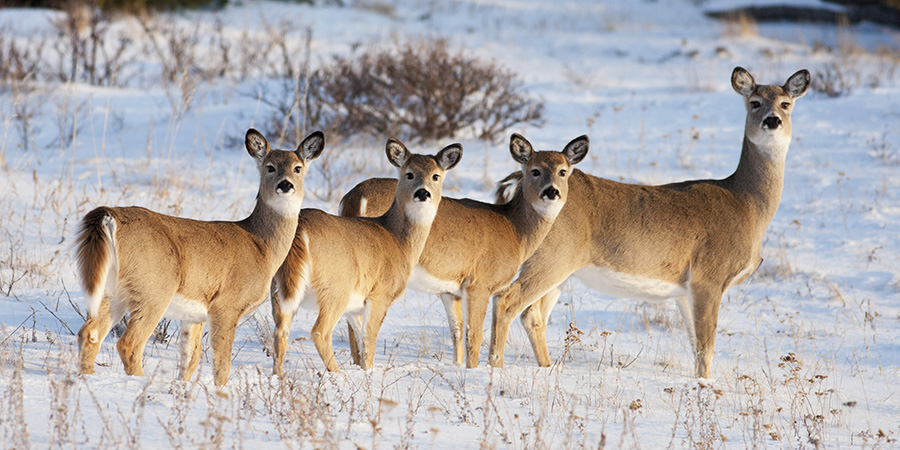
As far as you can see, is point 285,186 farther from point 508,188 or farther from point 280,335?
point 508,188

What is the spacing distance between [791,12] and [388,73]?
62.6 feet

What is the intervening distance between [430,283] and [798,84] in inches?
147

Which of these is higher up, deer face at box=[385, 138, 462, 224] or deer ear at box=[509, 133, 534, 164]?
deer ear at box=[509, 133, 534, 164]

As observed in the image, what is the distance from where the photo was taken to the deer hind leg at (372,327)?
6.80m

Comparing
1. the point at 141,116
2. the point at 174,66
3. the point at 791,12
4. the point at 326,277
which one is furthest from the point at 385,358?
the point at 791,12

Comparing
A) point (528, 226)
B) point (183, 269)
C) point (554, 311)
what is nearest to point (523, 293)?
point (528, 226)

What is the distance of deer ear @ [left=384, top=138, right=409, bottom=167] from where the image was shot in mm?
7539

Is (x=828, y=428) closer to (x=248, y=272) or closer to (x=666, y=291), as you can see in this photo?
(x=666, y=291)

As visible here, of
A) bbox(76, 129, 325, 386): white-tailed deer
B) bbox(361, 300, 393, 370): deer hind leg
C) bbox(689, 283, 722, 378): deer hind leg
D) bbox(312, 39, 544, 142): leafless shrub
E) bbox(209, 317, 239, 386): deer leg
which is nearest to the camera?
bbox(76, 129, 325, 386): white-tailed deer

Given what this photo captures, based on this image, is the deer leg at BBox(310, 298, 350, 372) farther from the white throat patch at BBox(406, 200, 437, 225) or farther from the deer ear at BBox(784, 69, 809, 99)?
the deer ear at BBox(784, 69, 809, 99)


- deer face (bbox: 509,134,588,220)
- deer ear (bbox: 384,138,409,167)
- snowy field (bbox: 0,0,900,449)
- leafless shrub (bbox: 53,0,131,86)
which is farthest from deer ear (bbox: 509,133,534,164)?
leafless shrub (bbox: 53,0,131,86)

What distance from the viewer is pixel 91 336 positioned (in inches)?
221

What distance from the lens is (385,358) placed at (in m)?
7.66

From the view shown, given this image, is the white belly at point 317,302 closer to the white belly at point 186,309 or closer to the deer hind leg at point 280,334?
the deer hind leg at point 280,334
